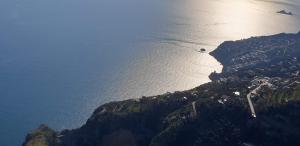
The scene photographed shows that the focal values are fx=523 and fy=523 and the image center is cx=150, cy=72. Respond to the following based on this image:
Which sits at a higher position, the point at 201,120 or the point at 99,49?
the point at 99,49

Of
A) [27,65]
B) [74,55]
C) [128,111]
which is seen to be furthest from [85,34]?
[128,111]

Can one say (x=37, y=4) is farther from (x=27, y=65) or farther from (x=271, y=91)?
(x=271, y=91)

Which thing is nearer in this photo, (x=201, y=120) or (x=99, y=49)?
(x=201, y=120)

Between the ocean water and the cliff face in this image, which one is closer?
the cliff face

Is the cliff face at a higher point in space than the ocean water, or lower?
lower
